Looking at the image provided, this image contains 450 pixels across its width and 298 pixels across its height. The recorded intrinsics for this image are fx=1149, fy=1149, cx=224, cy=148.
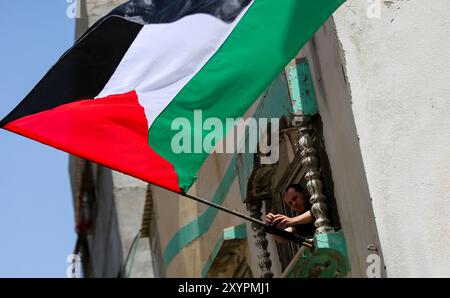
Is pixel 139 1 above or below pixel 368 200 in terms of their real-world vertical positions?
above

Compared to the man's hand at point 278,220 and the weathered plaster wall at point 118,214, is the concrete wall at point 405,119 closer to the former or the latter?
the man's hand at point 278,220

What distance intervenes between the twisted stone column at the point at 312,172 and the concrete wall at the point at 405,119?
1.14 feet

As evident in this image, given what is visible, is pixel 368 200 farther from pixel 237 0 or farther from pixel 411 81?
pixel 237 0

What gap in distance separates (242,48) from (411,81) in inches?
62.8

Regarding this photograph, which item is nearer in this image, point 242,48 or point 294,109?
point 242,48

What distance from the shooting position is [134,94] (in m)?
8.35

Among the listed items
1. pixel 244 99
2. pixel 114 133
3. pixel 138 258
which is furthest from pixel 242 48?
pixel 138 258

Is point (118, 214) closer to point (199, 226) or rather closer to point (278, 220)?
point (199, 226)

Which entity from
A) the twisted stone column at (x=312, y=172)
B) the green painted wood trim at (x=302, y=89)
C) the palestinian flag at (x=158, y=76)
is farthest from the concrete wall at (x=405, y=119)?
the palestinian flag at (x=158, y=76)

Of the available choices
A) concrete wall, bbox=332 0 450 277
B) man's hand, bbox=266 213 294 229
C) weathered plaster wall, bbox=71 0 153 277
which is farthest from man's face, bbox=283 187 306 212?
weathered plaster wall, bbox=71 0 153 277

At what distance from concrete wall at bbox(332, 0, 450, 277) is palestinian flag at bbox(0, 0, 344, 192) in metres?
0.95

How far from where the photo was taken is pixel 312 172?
379 inches

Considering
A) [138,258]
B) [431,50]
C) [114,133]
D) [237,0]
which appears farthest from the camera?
[138,258]

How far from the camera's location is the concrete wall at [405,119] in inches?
341
